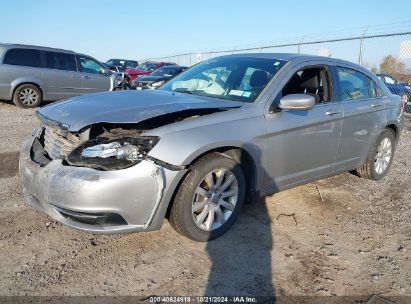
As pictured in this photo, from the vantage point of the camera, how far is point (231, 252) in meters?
3.46

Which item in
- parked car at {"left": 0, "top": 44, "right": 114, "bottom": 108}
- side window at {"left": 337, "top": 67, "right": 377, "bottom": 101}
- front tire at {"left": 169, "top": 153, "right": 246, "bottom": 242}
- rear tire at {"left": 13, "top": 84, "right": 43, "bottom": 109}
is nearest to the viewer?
front tire at {"left": 169, "top": 153, "right": 246, "bottom": 242}

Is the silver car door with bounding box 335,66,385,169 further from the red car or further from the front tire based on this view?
the red car

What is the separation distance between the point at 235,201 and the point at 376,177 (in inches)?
115

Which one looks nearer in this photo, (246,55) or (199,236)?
(199,236)

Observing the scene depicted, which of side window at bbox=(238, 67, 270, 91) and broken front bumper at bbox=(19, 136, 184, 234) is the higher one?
side window at bbox=(238, 67, 270, 91)

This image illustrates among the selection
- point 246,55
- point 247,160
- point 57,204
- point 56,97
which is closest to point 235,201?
point 247,160

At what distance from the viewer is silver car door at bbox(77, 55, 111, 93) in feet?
41.6

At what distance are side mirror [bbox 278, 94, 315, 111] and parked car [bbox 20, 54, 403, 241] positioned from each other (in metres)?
0.01

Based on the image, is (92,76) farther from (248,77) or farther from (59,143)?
(59,143)

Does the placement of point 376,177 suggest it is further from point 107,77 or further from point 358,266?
point 107,77

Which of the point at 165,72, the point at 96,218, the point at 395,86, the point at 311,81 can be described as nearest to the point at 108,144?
the point at 96,218

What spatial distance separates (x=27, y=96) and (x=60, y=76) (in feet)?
3.71

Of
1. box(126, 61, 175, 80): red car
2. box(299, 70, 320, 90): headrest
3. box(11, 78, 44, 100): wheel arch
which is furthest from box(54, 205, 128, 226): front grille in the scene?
box(126, 61, 175, 80): red car

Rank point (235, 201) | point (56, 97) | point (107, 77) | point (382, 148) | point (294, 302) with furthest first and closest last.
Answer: point (107, 77) < point (56, 97) < point (382, 148) < point (235, 201) < point (294, 302)
